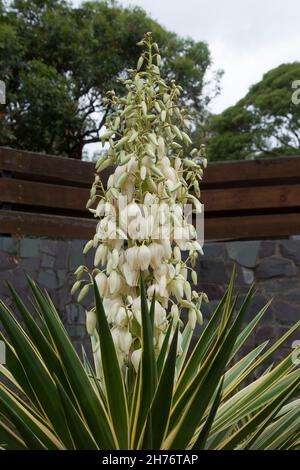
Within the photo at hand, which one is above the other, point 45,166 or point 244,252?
point 45,166

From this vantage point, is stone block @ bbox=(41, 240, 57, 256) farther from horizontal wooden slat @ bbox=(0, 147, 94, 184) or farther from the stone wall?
horizontal wooden slat @ bbox=(0, 147, 94, 184)

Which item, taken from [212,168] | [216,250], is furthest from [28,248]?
[212,168]

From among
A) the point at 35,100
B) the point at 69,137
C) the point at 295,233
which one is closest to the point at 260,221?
the point at 295,233

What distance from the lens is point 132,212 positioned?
2.14 meters

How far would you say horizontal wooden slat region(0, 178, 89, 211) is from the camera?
18.1ft

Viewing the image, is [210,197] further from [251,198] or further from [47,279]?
[47,279]

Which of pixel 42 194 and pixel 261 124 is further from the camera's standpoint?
pixel 261 124

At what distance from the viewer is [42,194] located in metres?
5.66

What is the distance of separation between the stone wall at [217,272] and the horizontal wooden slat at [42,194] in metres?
0.33

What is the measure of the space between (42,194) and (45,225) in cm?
25

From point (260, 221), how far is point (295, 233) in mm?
279

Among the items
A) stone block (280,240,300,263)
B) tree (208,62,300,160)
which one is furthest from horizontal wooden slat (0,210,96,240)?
tree (208,62,300,160)

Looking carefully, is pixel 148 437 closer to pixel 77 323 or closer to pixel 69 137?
pixel 77 323

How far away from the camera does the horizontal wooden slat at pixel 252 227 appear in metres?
5.42
